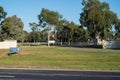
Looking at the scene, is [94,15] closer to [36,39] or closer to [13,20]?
[13,20]

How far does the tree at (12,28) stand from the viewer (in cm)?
10112

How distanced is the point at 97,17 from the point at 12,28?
31.6 metres

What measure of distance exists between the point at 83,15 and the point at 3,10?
23.8 metres

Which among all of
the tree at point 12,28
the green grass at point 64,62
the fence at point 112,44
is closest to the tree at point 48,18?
the tree at point 12,28

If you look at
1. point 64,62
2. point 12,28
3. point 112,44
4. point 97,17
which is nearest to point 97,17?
point 97,17

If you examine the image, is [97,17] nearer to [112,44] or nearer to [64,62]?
[112,44]

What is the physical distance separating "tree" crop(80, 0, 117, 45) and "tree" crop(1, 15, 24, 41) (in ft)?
81.5

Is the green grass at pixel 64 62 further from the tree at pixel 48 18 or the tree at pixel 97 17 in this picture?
the tree at pixel 48 18

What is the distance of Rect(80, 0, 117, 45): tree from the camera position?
87188mm

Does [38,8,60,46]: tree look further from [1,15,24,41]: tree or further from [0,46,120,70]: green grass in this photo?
[0,46,120,70]: green grass

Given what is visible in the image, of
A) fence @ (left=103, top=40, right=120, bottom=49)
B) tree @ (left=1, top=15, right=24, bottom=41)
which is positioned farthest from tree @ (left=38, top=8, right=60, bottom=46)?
fence @ (left=103, top=40, right=120, bottom=49)

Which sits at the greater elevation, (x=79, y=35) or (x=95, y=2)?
(x=95, y=2)

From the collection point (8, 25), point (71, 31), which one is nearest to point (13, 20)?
point (8, 25)

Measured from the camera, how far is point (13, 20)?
10844cm
